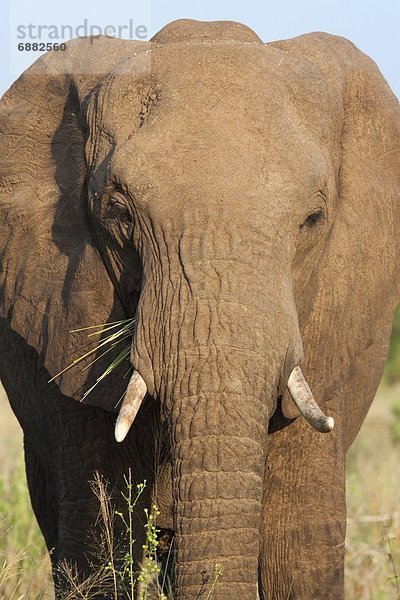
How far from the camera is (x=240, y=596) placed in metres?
4.59

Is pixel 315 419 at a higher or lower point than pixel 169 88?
lower

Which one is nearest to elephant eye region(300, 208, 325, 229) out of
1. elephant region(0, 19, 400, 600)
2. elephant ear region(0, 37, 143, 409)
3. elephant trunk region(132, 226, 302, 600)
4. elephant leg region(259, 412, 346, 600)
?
elephant region(0, 19, 400, 600)

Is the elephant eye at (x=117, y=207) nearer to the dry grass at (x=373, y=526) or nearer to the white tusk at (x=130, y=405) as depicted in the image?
the white tusk at (x=130, y=405)

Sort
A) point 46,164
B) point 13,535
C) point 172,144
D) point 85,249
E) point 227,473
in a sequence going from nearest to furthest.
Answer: point 227,473 < point 172,144 < point 85,249 < point 46,164 < point 13,535

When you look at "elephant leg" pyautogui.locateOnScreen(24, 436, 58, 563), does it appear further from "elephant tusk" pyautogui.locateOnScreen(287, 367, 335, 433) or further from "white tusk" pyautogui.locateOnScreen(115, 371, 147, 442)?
"elephant tusk" pyautogui.locateOnScreen(287, 367, 335, 433)

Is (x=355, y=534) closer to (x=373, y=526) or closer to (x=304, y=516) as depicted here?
(x=373, y=526)

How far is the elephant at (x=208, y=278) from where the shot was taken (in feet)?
15.1

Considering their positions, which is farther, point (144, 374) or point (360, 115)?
point (360, 115)

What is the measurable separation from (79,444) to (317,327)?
946 millimetres

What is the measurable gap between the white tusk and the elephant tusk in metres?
0.42

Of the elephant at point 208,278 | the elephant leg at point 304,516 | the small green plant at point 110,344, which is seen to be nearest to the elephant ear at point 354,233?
the elephant at point 208,278

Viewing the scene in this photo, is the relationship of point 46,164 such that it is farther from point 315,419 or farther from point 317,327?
point 315,419

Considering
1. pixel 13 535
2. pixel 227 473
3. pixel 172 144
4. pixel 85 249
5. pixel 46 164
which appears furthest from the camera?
pixel 13 535

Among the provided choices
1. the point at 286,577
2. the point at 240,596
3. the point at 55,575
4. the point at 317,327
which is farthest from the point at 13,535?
the point at 240,596
